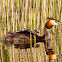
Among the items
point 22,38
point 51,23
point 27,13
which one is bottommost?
point 22,38

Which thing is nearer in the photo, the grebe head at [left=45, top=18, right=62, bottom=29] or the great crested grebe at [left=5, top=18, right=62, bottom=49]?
the great crested grebe at [left=5, top=18, right=62, bottom=49]

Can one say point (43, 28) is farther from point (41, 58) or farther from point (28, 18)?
point (41, 58)

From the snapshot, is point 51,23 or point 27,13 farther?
point 51,23

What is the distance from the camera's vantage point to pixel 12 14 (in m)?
8.54

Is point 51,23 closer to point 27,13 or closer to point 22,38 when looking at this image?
point 27,13

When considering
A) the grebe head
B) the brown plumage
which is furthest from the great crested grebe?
the grebe head

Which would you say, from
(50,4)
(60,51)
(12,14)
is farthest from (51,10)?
(60,51)

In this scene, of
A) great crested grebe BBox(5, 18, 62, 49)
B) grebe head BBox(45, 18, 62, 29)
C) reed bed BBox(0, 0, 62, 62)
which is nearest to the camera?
great crested grebe BBox(5, 18, 62, 49)

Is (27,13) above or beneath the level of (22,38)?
above

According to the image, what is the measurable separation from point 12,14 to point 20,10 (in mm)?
567

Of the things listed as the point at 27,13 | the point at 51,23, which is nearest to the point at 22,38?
the point at 27,13

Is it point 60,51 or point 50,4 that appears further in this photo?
point 50,4

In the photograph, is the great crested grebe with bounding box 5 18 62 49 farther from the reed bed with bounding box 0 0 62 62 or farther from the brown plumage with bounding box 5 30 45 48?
the reed bed with bounding box 0 0 62 62

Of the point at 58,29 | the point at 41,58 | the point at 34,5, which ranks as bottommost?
the point at 41,58
